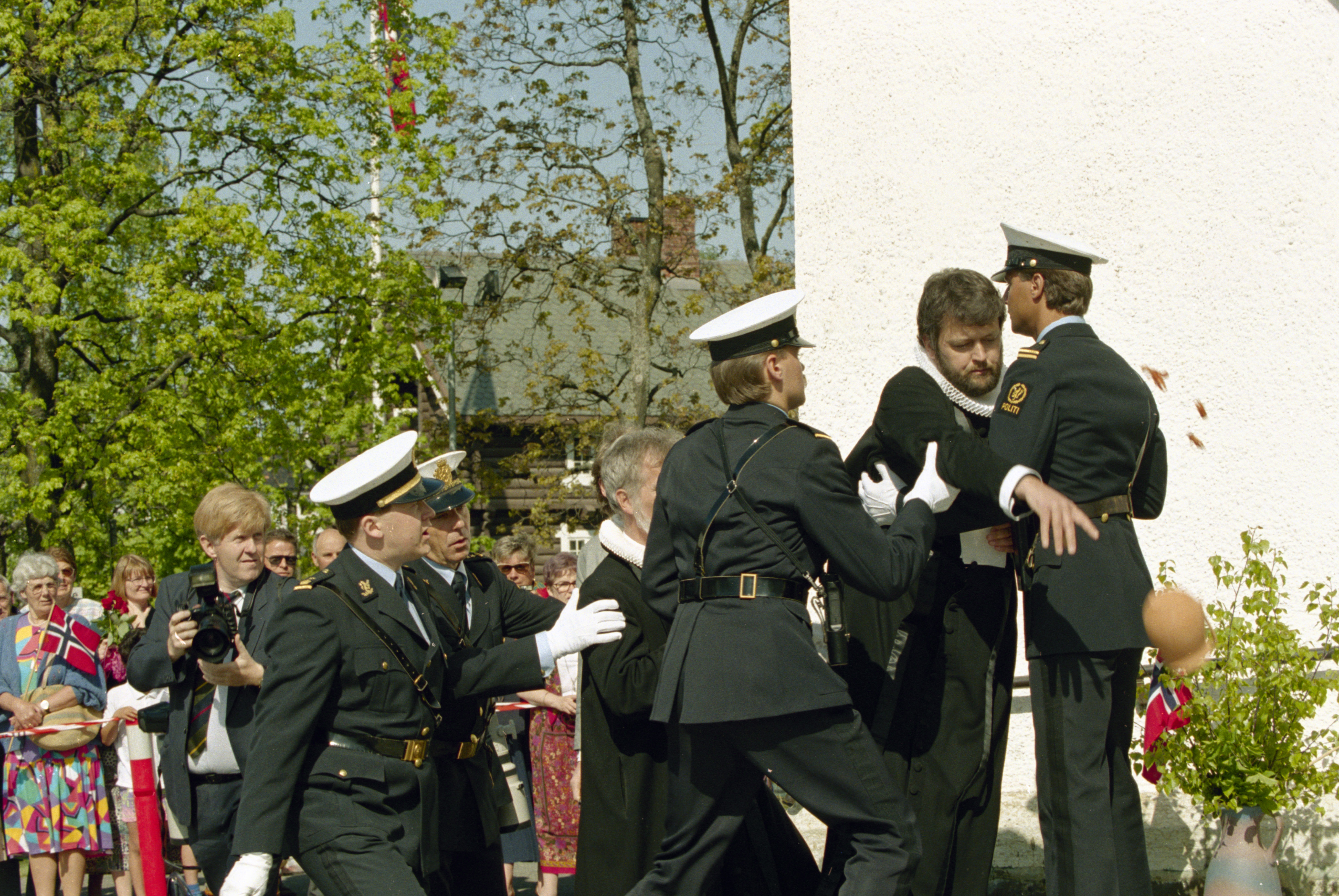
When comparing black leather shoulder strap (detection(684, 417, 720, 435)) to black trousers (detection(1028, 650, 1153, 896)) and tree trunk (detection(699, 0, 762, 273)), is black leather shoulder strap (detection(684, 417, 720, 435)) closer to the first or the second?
black trousers (detection(1028, 650, 1153, 896))

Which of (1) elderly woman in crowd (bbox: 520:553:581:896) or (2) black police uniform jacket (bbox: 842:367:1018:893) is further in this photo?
(1) elderly woman in crowd (bbox: 520:553:581:896)

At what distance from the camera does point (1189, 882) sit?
5527mm

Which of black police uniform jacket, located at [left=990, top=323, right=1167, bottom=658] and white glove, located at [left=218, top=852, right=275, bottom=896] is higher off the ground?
black police uniform jacket, located at [left=990, top=323, right=1167, bottom=658]

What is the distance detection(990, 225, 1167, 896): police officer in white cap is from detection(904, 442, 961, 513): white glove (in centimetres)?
20

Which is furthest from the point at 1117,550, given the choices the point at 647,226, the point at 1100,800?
the point at 647,226

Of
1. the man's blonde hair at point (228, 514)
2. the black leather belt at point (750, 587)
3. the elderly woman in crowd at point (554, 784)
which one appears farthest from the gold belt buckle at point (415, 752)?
the elderly woman in crowd at point (554, 784)

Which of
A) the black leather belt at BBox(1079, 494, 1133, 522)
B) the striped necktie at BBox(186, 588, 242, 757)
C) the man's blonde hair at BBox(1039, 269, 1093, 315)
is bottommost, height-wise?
the striped necktie at BBox(186, 588, 242, 757)

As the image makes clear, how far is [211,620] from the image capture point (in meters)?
4.69

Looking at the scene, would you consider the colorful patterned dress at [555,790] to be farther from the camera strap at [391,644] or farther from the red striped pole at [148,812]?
the camera strap at [391,644]

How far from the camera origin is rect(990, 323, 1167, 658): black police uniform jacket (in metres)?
3.82

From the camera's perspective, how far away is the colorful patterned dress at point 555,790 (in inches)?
272

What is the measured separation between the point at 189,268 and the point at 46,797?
1108 centimetres

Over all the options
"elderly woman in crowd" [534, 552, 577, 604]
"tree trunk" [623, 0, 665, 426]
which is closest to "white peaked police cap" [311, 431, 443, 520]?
"elderly woman in crowd" [534, 552, 577, 604]

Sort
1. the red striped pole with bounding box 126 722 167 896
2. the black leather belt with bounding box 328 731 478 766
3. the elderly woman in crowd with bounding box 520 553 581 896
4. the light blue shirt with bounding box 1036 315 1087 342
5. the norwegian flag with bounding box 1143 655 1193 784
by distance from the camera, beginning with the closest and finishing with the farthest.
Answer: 1. the black leather belt with bounding box 328 731 478 766
2. the light blue shirt with bounding box 1036 315 1087 342
3. the norwegian flag with bounding box 1143 655 1193 784
4. the red striped pole with bounding box 126 722 167 896
5. the elderly woman in crowd with bounding box 520 553 581 896
